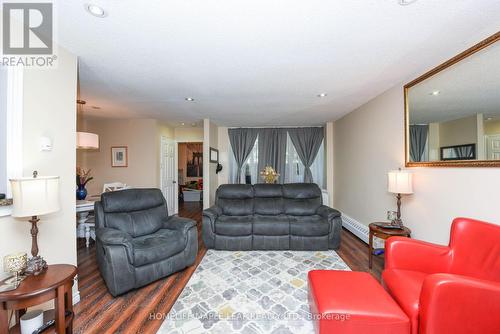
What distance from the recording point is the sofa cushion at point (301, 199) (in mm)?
3666

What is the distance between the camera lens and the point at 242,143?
5.60m

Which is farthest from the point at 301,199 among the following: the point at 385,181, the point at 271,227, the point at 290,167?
the point at 290,167

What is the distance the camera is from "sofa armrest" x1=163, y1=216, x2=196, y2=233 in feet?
8.77

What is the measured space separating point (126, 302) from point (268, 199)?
8.39 feet

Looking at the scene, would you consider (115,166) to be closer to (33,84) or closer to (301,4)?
(33,84)

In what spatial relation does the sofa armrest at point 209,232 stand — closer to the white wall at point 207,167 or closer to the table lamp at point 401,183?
the white wall at point 207,167

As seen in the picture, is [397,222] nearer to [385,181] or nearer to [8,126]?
[385,181]

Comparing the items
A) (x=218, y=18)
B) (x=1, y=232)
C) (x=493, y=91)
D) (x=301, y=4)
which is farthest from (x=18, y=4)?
(x=493, y=91)

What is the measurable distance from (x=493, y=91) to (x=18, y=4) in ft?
11.9

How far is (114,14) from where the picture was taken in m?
1.43

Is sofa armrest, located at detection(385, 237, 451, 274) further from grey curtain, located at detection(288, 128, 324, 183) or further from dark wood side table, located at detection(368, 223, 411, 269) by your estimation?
grey curtain, located at detection(288, 128, 324, 183)

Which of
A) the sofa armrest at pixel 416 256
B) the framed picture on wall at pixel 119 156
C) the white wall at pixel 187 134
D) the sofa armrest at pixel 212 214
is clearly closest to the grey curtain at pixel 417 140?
the sofa armrest at pixel 416 256

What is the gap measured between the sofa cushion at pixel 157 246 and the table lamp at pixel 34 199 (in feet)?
2.65

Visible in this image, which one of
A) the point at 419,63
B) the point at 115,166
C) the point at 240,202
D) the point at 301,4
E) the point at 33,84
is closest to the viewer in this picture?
the point at 301,4
